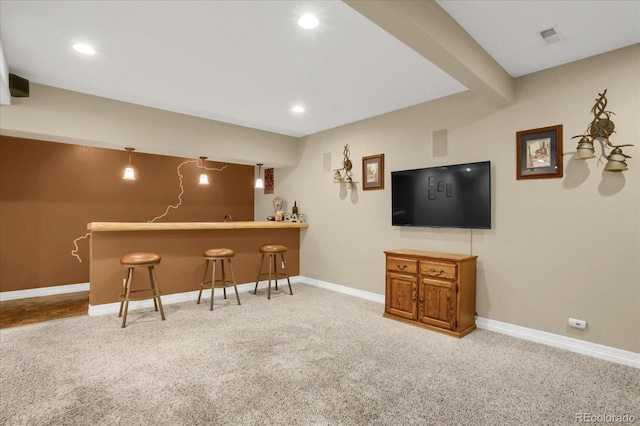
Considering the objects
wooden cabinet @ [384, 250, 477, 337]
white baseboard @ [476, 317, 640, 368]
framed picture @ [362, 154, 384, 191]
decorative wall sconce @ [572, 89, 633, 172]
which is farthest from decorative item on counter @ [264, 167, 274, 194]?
decorative wall sconce @ [572, 89, 633, 172]

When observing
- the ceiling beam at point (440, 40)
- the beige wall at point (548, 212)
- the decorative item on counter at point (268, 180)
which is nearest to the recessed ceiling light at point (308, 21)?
the ceiling beam at point (440, 40)

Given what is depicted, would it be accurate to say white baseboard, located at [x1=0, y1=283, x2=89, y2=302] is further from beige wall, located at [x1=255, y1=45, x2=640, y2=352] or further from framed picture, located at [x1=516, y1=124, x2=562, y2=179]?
framed picture, located at [x1=516, y1=124, x2=562, y2=179]

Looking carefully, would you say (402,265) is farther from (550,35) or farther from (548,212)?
(550,35)

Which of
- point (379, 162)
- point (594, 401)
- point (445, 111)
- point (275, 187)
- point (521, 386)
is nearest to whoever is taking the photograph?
point (594, 401)

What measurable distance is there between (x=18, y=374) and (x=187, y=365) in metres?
1.17

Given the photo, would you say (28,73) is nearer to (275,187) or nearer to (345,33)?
(345,33)

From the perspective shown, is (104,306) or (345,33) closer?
(345,33)

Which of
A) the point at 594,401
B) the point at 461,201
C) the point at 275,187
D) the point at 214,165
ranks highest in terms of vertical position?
the point at 214,165

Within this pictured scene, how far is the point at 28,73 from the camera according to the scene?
3168mm

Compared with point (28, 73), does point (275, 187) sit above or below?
below

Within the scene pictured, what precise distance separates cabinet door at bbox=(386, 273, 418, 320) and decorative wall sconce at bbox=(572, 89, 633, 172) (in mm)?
1854

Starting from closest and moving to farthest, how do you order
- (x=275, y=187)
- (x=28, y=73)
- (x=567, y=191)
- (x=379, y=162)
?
(x=567, y=191)
(x=28, y=73)
(x=379, y=162)
(x=275, y=187)

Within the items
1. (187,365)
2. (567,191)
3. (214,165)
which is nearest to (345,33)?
(567,191)

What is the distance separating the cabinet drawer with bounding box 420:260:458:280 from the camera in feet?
10.5
